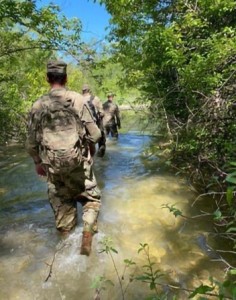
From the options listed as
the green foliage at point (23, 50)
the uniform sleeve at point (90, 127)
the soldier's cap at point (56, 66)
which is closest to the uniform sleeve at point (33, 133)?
the soldier's cap at point (56, 66)

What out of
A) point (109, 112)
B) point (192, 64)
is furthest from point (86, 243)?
point (109, 112)

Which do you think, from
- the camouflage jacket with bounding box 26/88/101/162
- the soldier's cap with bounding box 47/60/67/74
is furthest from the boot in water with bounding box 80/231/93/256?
the soldier's cap with bounding box 47/60/67/74

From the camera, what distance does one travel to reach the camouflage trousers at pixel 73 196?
4.50m

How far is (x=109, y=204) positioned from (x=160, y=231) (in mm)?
1558

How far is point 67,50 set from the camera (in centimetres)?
991

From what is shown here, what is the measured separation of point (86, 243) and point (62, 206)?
2.22 feet

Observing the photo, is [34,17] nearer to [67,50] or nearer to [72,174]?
[67,50]

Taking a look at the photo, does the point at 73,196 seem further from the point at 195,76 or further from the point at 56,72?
the point at 195,76

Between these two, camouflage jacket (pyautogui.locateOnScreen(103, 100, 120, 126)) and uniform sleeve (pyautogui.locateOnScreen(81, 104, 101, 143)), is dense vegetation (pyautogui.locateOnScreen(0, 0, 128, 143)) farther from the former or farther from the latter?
uniform sleeve (pyautogui.locateOnScreen(81, 104, 101, 143))

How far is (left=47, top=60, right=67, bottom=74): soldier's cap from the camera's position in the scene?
4191 mm

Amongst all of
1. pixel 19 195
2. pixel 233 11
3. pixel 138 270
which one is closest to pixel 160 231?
pixel 138 270

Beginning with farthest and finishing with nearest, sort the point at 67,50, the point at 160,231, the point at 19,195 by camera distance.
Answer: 1. the point at 67,50
2. the point at 19,195
3. the point at 160,231

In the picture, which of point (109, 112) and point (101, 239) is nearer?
point (101, 239)

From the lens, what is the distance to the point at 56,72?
427cm
